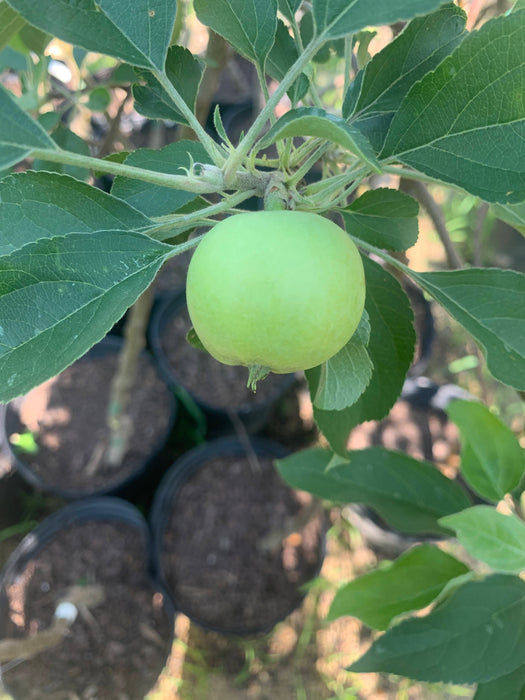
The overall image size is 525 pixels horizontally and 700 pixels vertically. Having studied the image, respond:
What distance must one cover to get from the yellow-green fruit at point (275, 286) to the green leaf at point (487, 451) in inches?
23.4

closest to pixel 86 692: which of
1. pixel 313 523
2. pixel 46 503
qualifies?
pixel 46 503

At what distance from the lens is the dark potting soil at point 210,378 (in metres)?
1.75

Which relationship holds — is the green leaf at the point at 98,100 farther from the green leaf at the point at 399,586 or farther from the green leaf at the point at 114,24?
the green leaf at the point at 399,586

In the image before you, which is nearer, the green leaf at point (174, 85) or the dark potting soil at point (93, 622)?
the green leaf at point (174, 85)

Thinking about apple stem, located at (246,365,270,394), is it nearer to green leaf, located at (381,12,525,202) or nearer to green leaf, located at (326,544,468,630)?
green leaf, located at (381,12,525,202)

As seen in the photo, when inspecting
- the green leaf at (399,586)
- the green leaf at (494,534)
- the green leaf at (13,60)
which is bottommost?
the green leaf at (399,586)

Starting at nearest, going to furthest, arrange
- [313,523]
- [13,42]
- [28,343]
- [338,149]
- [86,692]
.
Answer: [28,343]
[338,149]
[13,42]
[86,692]
[313,523]

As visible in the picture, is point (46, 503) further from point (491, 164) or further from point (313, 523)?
point (491, 164)

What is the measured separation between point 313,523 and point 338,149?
4.06ft

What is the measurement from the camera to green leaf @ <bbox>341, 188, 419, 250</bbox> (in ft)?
1.84

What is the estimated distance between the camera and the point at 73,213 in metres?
0.45

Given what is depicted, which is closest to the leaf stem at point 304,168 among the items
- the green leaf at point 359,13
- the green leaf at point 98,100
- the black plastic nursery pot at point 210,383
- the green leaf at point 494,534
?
the green leaf at point 359,13

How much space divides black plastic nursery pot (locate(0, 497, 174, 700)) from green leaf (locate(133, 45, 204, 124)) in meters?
1.16

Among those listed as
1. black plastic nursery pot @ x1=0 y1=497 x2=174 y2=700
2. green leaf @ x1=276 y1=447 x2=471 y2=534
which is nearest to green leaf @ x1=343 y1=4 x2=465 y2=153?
green leaf @ x1=276 y1=447 x2=471 y2=534
